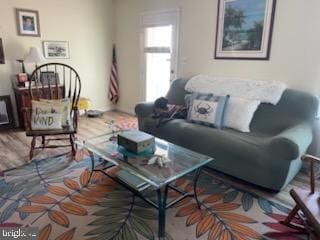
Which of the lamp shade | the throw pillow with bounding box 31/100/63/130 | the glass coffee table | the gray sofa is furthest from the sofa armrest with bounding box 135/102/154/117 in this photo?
the lamp shade

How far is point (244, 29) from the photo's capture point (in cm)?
295

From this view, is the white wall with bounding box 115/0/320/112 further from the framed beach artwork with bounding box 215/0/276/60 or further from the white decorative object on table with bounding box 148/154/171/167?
the white decorative object on table with bounding box 148/154/171/167

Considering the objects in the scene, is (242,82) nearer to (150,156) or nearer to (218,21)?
(218,21)

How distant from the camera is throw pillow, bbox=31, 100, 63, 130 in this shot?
8.58 feet

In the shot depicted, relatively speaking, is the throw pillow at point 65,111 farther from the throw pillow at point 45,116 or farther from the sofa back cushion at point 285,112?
the sofa back cushion at point 285,112

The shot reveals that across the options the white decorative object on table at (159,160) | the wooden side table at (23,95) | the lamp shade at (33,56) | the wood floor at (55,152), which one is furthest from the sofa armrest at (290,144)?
the lamp shade at (33,56)

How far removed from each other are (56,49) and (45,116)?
189 cm

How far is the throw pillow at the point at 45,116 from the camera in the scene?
8.58 ft

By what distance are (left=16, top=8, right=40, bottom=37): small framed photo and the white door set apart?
Answer: 1699 millimetres

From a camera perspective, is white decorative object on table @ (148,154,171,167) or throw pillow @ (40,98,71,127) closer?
white decorative object on table @ (148,154,171,167)

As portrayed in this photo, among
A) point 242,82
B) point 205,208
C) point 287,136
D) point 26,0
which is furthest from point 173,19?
point 205,208

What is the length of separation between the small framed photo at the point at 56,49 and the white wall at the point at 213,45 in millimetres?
1032

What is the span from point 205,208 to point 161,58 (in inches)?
110

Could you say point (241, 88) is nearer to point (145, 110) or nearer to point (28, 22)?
point (145, 110)
